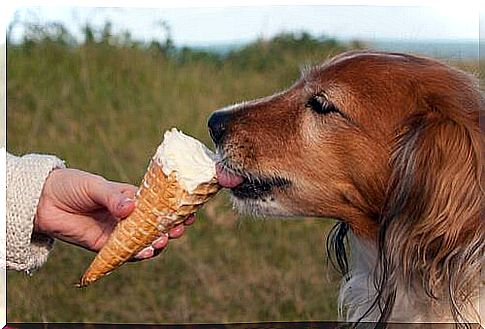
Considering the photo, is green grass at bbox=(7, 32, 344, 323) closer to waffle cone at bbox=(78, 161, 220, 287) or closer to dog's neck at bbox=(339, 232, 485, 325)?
dog's neck at bbox=(339, 232, 485, 325)

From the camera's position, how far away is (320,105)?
5.22 feet

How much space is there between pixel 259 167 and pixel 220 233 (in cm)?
143

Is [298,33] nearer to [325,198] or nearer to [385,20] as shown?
[385,20]

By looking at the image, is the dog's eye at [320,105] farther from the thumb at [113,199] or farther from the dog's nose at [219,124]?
the thumb at [113,199]

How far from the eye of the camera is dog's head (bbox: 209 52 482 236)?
154 centimetres

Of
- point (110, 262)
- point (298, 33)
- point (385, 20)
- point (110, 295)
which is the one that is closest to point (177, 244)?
point (110, 295)

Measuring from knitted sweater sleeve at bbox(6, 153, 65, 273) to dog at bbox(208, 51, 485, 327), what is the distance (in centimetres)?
34

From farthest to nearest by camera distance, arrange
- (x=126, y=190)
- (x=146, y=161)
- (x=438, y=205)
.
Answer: (x=146, y=161)
(x=126, y=190)
(x=438, y=205)

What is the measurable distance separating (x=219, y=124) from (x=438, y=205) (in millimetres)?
409

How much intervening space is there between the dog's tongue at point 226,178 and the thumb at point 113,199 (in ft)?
0.52

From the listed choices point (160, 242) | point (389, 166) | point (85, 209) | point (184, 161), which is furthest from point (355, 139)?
point (85, 209)

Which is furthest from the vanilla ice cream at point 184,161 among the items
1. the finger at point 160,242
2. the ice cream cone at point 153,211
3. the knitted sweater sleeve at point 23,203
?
the knitted sweater sleeve at point 23,203

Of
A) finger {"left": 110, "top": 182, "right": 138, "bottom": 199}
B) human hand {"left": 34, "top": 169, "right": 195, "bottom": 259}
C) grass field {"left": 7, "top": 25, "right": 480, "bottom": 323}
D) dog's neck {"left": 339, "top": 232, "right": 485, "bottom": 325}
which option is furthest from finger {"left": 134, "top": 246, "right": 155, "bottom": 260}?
grass field {"left": 7, "top": 25, "right": 480, "bottom": 323}

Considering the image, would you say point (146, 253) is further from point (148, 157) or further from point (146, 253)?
point (148, 157)
